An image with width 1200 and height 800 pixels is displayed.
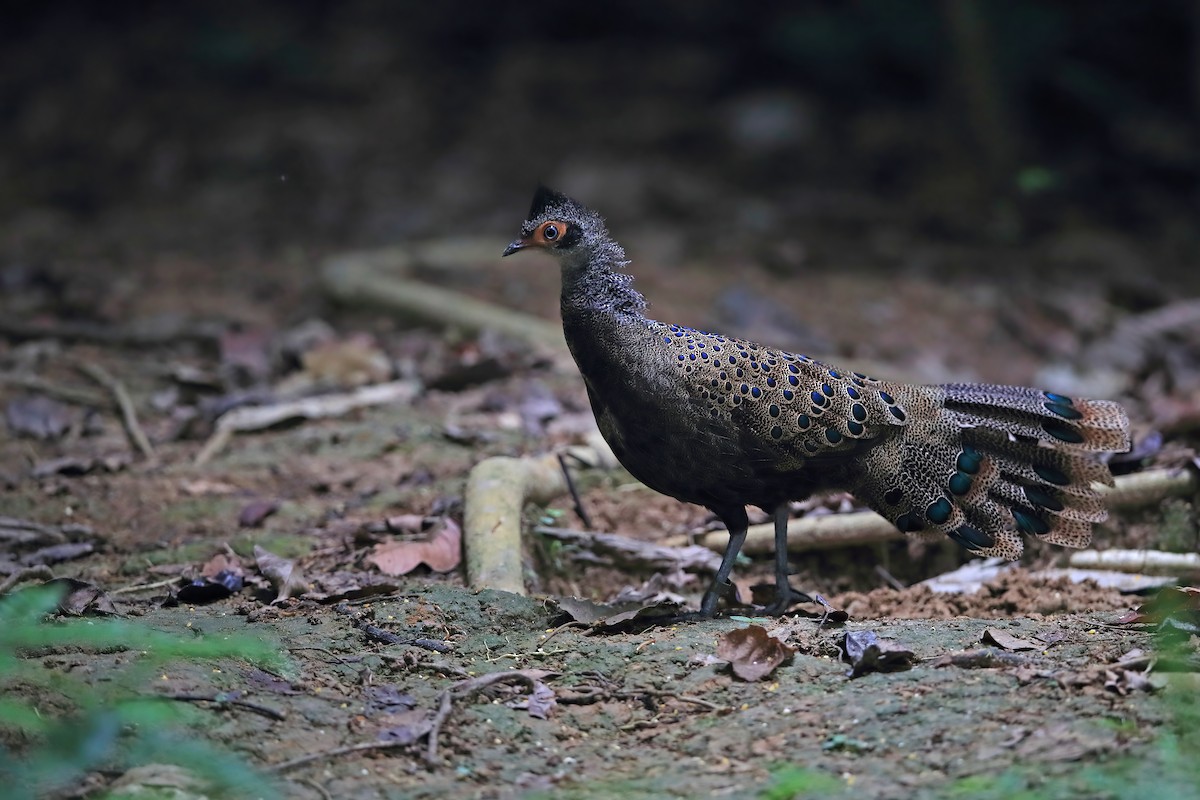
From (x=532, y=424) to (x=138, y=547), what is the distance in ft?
7.67

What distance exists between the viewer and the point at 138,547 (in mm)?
5457

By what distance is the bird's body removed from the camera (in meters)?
4.75

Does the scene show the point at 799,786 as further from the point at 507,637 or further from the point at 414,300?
the point at 414,300

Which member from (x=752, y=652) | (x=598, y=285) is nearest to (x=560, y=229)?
(x=598, y=285)

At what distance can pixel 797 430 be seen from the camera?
4.76 m

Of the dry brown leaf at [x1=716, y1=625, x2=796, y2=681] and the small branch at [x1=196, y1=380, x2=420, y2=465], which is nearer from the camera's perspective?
the dry brown leaf at [x1=716, y1=625, x2=796, y2=681]

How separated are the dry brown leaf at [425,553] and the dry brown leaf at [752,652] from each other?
1.53 meters

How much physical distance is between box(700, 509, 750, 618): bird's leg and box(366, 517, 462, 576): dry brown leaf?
107cm

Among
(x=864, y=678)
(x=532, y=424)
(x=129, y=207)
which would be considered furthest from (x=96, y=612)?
(x=129, y=207)

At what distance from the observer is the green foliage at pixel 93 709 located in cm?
300

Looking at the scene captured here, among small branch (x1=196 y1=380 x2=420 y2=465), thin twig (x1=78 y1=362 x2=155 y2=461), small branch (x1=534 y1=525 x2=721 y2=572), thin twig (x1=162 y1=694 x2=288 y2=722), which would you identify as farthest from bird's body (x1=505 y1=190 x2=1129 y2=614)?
thin twig (x1=78 y1=362 x2=155 y2=461)

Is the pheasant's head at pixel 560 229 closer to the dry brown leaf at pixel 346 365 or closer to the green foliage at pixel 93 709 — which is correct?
the green foliage at pixel 93 709

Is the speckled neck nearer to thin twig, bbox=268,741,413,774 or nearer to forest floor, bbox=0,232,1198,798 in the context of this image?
forest floor, bbox=0,232,1198,798

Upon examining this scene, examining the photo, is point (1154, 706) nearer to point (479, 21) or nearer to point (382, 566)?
point (382, 566)
